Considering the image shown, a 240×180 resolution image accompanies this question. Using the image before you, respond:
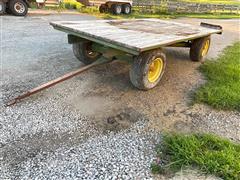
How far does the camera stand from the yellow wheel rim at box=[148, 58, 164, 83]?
517cm

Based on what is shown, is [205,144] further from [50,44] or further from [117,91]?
[50,44]

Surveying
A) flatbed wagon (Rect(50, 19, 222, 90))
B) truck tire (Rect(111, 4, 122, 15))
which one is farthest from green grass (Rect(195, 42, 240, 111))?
truck tire (Rect(111, 4, 122, 15))

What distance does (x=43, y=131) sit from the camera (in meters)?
3.72

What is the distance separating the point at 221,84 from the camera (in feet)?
18.1

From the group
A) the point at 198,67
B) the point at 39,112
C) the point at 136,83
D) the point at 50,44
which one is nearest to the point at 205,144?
the point at 136,83

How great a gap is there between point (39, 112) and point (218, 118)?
2.86m

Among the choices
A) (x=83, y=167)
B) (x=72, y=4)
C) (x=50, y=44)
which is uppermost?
(x=72, y=4)

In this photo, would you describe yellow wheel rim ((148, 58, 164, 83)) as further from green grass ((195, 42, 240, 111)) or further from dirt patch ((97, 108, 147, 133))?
dirt patch ((97, 108, 147, 133))

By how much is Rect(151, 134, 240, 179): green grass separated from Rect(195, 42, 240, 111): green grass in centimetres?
124

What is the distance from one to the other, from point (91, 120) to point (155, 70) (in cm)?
190

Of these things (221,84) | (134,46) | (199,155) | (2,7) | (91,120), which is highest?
(2,7)

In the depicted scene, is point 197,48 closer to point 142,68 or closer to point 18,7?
point 142,68

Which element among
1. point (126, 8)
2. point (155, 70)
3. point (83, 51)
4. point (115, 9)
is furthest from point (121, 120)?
point (126, 8)

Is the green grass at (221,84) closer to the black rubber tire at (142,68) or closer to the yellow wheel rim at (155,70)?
the yellow wheel rim at (155,70)
